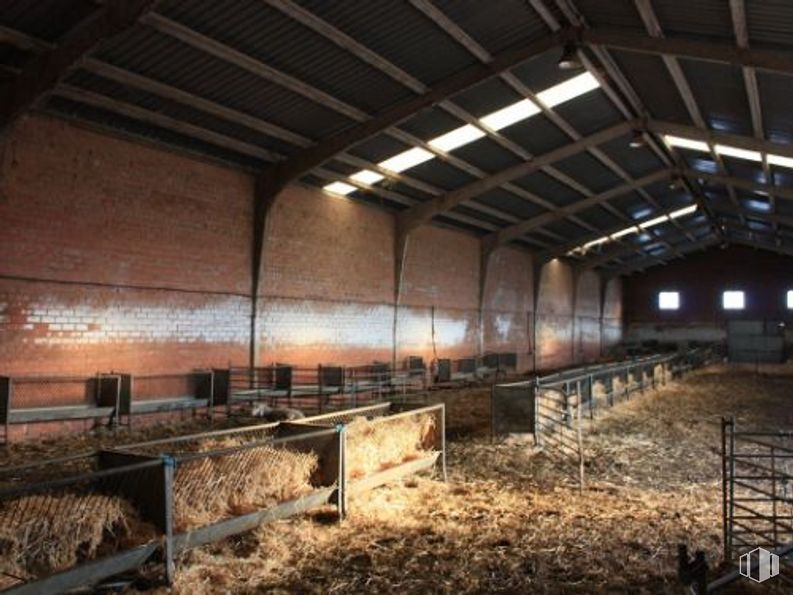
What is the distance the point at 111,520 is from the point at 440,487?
4714 millimetres

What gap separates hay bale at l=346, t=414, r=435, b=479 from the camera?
8.34 metres

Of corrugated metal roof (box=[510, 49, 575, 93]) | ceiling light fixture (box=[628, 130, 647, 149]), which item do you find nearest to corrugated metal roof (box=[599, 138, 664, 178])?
ceiling light fixture (box=[628, 130, 647, 149])

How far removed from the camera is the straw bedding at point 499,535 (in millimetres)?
5766

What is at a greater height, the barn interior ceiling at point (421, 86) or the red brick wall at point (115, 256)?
the barn interior ceiling at point (421, 86)

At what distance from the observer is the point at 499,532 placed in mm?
7164

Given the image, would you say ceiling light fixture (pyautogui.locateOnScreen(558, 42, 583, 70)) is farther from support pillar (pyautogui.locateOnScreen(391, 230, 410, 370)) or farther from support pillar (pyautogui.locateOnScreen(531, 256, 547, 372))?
support pillar (pyautogui.locateOnScreen(531, 256, 547, 372))

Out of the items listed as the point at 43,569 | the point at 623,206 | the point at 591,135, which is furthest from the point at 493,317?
the point at 43,569

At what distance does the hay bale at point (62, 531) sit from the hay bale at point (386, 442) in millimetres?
2862

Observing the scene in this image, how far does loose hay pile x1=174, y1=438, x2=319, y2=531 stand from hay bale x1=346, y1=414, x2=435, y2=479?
801mm

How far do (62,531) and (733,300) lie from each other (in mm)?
42242

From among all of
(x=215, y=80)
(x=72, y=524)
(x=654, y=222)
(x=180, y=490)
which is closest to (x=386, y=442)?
(x=180, y=490)

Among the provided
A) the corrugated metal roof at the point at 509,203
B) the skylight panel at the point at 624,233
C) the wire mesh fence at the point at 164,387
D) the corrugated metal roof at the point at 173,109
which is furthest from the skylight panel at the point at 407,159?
the skylight panel at the point at 624,233

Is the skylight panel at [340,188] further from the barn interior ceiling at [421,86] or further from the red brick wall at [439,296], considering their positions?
the red brick wall at [439,296]

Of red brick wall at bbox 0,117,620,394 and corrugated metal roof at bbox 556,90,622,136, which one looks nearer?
red brick wall at bbox 0,117,620,394
